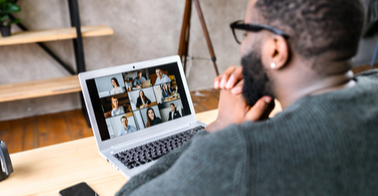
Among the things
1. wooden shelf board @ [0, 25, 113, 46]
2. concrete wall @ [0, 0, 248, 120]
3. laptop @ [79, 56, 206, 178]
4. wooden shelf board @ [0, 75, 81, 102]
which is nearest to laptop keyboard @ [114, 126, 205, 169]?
laptop @ [79, 56, 206, 178]

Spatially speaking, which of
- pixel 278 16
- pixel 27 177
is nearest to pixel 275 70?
pixel 278 16

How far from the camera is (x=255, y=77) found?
0.64m

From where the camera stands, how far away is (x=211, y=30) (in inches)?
128

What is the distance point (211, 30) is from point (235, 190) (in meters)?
2.97

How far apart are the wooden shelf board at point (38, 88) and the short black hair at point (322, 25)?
2100 millimetres

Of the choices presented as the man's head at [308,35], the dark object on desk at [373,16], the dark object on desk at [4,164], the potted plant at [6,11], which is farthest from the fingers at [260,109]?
the dark object on desk at [373,16]

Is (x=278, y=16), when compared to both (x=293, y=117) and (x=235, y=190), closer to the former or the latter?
(x=293, y=117)

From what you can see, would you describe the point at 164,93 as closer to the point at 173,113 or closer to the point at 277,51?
the point at 173,113

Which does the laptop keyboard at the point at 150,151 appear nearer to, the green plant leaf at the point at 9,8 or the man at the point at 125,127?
the man at the point at 125,127

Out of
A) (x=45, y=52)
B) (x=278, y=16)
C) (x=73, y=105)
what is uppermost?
(x=45, y=52)

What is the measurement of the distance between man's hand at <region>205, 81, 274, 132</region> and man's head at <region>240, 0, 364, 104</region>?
5.4 inches

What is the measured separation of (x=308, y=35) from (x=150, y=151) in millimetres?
571

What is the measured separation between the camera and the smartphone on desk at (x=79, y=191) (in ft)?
2.28

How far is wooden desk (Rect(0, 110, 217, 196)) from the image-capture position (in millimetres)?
732
